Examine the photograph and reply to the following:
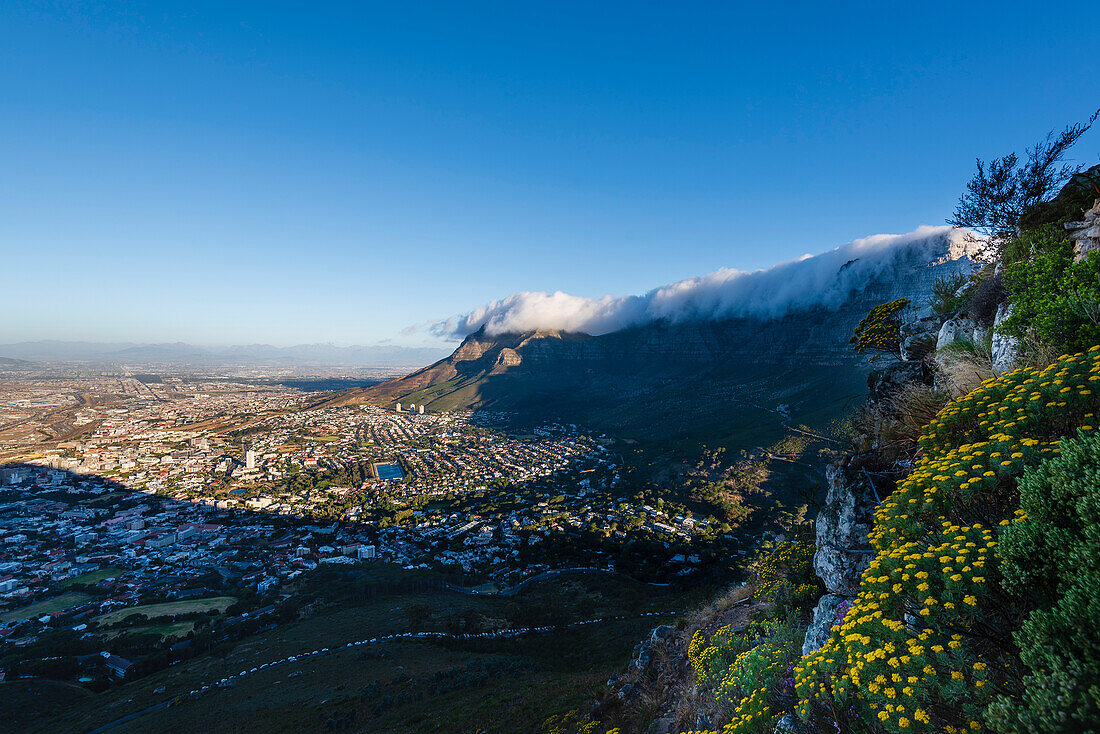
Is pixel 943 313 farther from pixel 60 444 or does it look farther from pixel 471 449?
pixel 60 444

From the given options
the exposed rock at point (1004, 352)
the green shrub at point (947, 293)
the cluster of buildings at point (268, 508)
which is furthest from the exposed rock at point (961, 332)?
the cluster of buildings at point (268, 508)

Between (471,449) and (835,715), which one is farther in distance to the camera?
(471,449)

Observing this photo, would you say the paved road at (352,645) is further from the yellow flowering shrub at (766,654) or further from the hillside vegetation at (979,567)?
the hillside vegetation at (979,567)

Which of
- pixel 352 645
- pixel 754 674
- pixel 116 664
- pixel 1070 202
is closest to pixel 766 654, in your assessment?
pixel 754 674

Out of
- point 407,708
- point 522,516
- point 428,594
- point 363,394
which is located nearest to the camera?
point 407,708

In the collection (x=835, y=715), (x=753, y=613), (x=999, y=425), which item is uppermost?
(x=999, y=425)

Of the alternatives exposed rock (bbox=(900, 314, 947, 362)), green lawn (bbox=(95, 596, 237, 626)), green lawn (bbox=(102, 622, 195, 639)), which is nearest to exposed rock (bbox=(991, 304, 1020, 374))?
exposed rock (bbox=(900, 314, 947, 362))

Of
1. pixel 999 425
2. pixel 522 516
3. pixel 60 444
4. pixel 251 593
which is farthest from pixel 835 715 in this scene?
pixel 60 444
